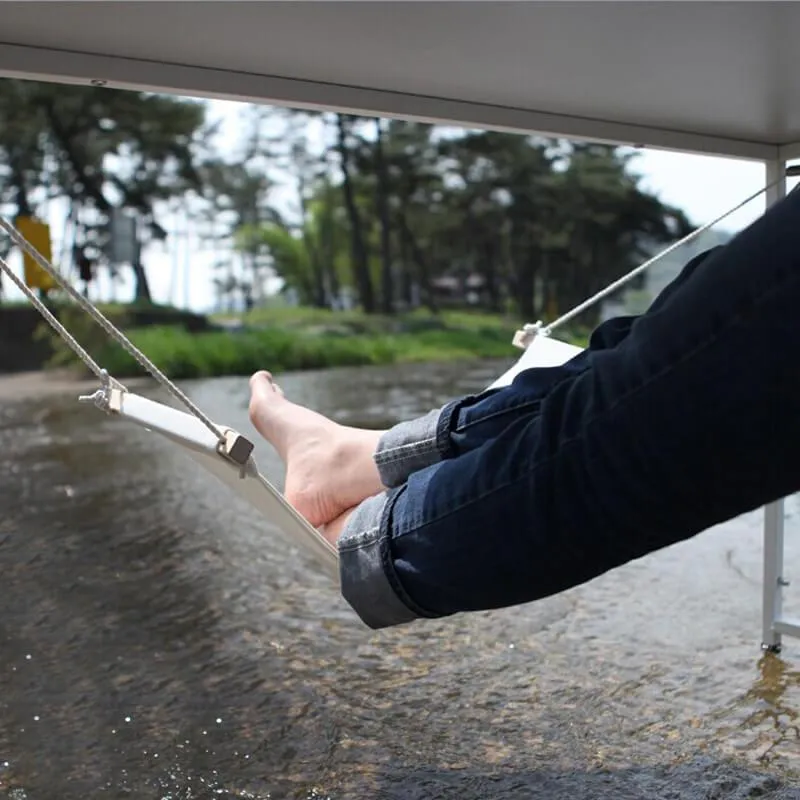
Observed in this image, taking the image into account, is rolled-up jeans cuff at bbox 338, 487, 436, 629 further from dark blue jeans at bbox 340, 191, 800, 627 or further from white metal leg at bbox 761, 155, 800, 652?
white metal leg at bbox 761, 155, 800, 652

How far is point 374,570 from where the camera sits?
0.72 metres

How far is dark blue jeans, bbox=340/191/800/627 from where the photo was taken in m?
0.51

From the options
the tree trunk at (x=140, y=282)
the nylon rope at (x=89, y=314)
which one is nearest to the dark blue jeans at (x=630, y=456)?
the nylon rope at (x=89, y=314)

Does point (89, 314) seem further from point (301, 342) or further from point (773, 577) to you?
point (301, 342)

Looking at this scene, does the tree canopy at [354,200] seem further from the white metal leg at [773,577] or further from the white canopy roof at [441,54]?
the white canopy roof at [441,54]

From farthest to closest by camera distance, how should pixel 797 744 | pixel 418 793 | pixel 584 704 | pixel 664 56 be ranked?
pixel 584 704, pixel 797 744, pixel 418 793, pixel 664 56

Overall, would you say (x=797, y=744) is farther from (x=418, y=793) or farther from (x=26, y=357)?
(x=26, y=357)

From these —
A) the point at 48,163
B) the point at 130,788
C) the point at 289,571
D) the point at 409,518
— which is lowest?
the point at 130,788

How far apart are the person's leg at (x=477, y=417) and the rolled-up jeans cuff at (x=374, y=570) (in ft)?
0.21

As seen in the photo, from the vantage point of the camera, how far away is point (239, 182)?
9500 mm

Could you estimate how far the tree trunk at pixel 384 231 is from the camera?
9.91 m

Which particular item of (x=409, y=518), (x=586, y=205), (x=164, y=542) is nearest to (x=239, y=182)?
(x=586, y=205)

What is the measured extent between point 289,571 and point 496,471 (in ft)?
5.96

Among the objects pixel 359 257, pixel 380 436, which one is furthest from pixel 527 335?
pixel 359 257
